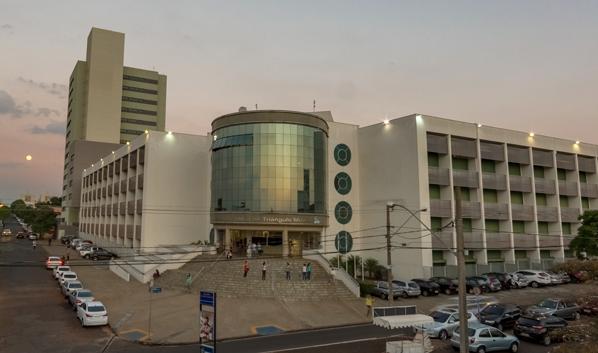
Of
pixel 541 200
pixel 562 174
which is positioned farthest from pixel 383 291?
pixel 562 174

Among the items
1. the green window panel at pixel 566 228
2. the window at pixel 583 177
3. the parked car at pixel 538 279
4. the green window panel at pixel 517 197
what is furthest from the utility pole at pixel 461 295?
the window at pixel 583 177

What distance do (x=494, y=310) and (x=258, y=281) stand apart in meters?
19.5

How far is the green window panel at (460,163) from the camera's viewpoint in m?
54.0

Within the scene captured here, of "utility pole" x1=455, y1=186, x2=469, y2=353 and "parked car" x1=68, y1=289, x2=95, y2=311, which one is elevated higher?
"utility pole" x1=455, y1=186, x2=469, y2=353

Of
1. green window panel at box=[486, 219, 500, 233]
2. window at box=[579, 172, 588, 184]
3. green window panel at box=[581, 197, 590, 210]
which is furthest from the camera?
window at box=[579, 172, 588, 184]

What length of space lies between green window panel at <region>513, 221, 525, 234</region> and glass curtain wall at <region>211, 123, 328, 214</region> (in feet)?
82.9

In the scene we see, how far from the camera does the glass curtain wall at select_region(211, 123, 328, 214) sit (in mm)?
49875

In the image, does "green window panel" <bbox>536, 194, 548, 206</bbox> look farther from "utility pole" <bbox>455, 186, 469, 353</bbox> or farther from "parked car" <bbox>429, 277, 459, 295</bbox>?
"utility pole" <bbox>455, 186, 469, 353</bbox>

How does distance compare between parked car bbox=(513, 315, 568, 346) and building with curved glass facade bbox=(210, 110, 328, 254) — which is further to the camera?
building with curved glass facade bbox=(210, 110, 328, 254)

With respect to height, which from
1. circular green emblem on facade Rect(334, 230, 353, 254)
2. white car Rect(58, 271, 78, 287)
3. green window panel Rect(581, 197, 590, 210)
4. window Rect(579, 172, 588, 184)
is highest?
window Rect(579, 172, 588, 184)

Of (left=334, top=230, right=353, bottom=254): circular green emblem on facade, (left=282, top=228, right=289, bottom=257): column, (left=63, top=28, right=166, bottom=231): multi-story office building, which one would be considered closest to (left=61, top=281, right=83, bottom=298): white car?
(left=282, top=228, right=289, bottom=257): column

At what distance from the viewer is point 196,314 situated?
3259 cm

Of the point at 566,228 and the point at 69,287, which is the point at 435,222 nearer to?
the point at 566,228

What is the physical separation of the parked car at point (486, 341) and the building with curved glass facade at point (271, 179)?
27.4 m
